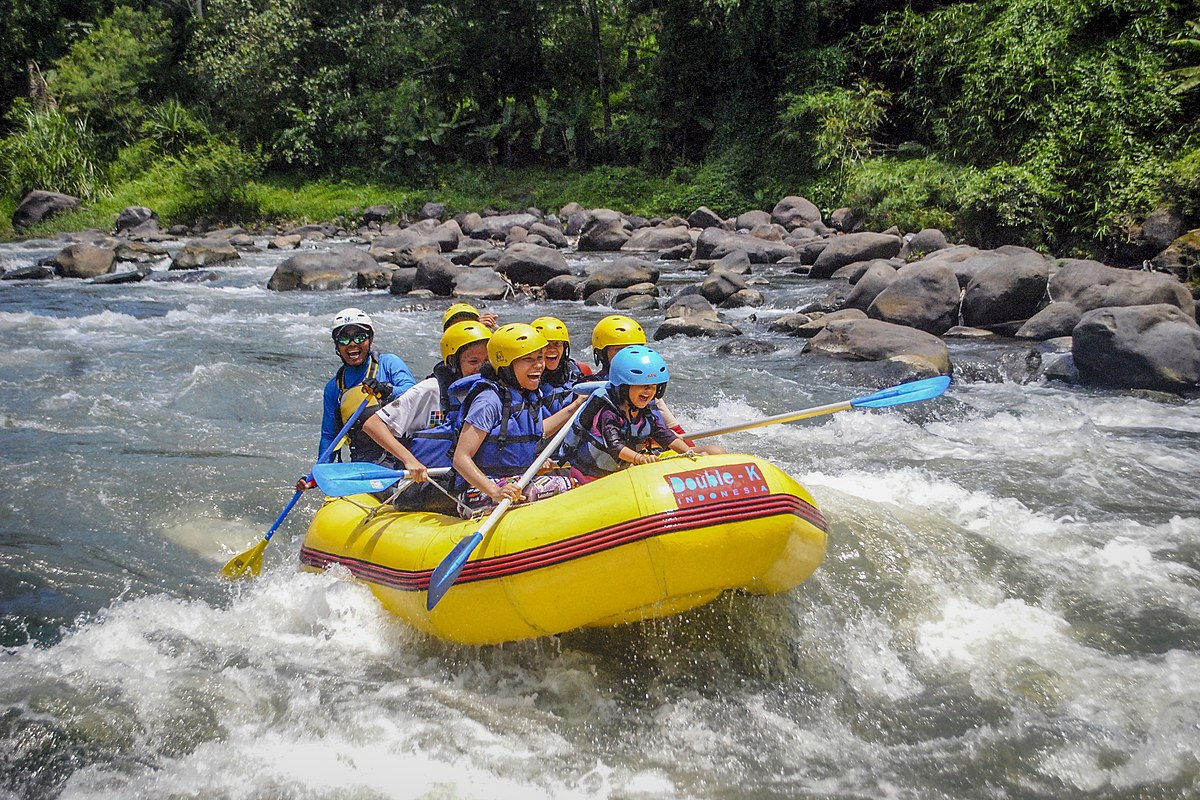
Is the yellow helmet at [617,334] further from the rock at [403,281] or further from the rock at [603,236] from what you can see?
the rock at [603,236]

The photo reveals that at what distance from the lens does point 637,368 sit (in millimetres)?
4051

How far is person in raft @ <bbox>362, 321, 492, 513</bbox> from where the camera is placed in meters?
4.48

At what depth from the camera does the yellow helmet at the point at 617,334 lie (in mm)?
4836

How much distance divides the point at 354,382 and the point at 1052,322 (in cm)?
709

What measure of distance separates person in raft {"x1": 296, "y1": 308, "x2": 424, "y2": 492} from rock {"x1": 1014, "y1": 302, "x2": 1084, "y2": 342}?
6.76 metres

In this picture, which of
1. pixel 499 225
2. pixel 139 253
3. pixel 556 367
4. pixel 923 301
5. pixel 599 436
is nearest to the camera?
pixel 599 436

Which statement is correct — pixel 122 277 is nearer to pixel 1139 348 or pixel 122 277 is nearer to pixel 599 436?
pixel 599 436

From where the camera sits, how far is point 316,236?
2242 centimetres

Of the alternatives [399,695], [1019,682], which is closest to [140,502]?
[399,695]

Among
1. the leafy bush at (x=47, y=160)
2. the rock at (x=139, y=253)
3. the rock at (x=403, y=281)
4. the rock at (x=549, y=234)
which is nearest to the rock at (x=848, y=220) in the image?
the rock at (x=549, y=234)

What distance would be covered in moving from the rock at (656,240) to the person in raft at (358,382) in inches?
507

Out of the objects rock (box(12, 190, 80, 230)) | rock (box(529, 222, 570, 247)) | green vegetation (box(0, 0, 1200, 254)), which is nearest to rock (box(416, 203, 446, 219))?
green vegetation (box(0, 0, 1200, 254))

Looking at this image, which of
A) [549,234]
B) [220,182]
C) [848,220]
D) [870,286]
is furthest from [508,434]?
[220,182]

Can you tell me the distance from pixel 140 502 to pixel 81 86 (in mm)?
26445
